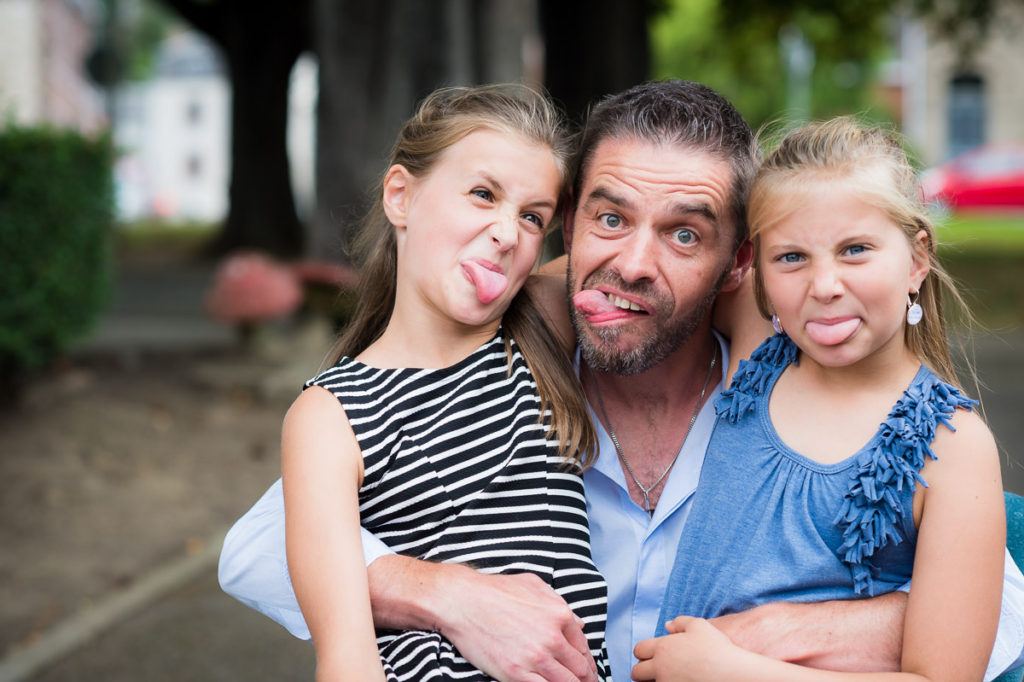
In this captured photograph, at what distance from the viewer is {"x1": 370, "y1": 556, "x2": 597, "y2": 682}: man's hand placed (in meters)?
1.97

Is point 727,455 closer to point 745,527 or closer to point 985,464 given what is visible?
point 745,527

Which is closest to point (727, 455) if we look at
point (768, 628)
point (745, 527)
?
point (745, 527)

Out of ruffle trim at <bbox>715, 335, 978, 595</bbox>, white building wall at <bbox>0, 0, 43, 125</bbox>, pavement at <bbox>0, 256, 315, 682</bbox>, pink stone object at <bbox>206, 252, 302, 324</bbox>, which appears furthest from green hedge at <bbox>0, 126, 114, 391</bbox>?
white building wall at <bbox>0, 0, 43, 125</bbox>

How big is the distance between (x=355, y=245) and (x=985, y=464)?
4.86 ft

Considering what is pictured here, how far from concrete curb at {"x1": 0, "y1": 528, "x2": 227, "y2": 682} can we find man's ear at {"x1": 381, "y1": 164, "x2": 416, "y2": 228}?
2.81 metres

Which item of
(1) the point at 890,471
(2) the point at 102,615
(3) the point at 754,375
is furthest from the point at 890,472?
(2) the point at 102,615

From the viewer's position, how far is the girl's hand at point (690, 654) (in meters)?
1.92

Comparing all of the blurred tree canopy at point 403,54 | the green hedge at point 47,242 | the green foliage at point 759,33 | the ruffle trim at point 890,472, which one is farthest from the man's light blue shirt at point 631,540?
the green foliage at point 759,33

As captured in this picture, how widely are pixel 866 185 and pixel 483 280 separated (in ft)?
2.44

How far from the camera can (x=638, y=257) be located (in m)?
2.30

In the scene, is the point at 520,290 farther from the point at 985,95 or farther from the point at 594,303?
the point at 985,95

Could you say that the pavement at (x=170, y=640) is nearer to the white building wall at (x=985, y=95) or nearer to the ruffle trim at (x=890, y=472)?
the ruffle trim at (x=890, y=472)

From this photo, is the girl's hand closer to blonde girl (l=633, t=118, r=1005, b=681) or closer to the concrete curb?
blonde girl (l=633, t=118, r=1005, b=681)

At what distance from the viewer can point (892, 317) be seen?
191 cm
